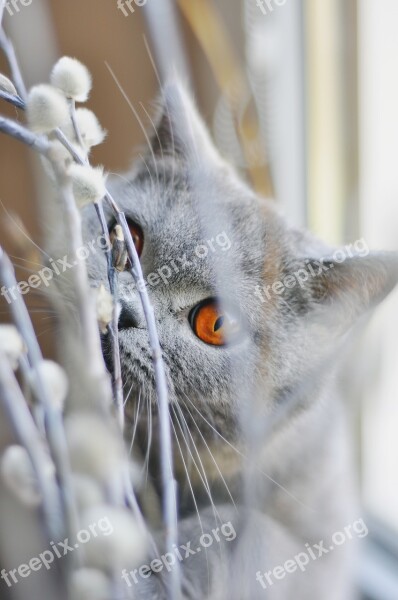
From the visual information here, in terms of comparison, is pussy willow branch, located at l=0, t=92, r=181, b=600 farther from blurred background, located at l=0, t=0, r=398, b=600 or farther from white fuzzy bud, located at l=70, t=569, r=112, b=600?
blurred background, located at l=0, t=0, r=398, b=600

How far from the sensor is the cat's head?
0.53m

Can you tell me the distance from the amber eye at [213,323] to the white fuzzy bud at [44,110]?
0.26 meters

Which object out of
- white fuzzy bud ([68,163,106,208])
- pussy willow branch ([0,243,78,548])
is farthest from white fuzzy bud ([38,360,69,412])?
white fuzzy bud ([68,163,106,208])

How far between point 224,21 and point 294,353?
19.7 inches

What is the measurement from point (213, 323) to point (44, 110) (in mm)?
278

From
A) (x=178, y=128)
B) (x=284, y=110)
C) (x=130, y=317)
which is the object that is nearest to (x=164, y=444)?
(x=130, y=317)

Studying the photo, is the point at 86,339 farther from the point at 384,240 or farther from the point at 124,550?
the point at 384,240

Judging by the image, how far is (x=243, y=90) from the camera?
0.77 metres

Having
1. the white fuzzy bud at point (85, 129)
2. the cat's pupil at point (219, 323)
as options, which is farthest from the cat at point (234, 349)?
the white fuzzy bud at point (85, 129)

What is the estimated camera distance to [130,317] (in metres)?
0.49

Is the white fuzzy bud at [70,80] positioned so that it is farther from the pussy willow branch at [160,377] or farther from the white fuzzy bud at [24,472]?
the white fuzzy bud at [24,472]

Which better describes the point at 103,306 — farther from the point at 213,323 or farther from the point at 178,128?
the point at 178,128

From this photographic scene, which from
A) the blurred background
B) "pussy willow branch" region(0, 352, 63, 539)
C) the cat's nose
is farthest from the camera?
the blurred background

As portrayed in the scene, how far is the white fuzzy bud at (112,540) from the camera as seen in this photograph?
0.30 meters
